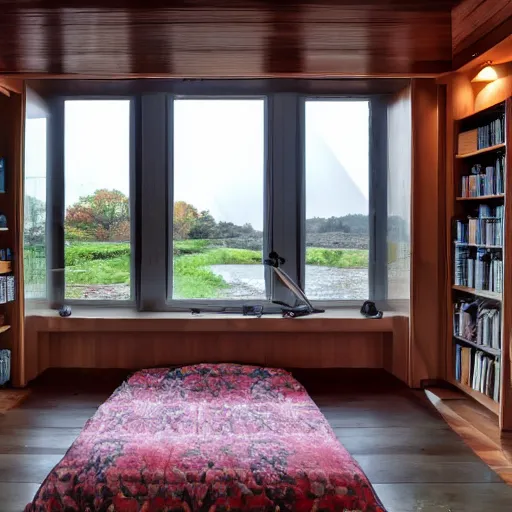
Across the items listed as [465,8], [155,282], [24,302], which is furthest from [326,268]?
[465,8]

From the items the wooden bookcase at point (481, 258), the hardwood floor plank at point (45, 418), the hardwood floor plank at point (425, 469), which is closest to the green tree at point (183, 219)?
the hardwood floor plank at point (45, 418)

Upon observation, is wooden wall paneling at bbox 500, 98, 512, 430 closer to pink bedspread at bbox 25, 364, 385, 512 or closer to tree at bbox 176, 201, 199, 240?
pink bedspread at bbox 25, 364, 385, 512

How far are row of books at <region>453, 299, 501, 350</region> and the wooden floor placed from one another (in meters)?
0.60

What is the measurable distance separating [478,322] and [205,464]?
2322mm

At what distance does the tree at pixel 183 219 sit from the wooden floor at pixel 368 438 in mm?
1377

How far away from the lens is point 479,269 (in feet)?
13.0

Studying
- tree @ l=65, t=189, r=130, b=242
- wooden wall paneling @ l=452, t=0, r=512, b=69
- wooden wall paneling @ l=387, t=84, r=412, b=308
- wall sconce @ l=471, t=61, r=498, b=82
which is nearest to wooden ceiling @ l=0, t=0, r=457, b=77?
wooden wall paneling @ l=452, t=0, r=512, b=69

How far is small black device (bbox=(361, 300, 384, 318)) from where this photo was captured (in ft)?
15.5

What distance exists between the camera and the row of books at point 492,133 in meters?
3.78

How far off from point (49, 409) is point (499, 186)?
11.6 feet

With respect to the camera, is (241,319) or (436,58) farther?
(241,319)

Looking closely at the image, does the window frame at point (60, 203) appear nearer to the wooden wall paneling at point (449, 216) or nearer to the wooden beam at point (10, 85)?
the wooden beam at point (10, 85)

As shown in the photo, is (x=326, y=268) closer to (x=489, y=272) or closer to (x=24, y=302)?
(x=489, y=272)

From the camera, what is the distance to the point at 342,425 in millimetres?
3623
